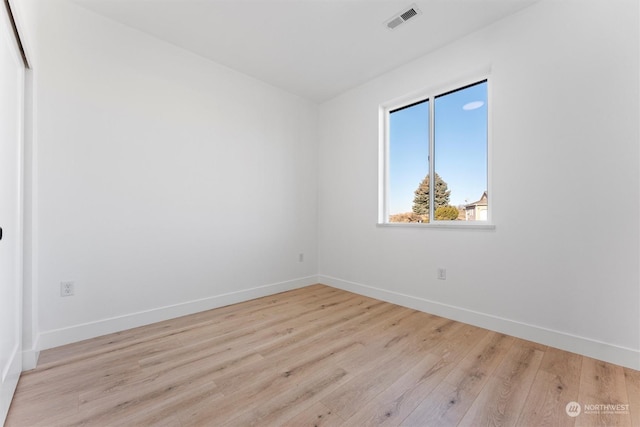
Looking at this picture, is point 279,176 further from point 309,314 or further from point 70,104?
point 70,104

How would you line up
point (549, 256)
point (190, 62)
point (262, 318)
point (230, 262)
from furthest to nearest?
1. point (230, 262)
2. point (190, 62)
3. point (262, 318)
4. point (549, 256)

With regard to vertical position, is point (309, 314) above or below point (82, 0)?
below

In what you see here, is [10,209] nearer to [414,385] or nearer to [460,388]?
[414,385]

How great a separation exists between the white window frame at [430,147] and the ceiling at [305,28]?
37cm

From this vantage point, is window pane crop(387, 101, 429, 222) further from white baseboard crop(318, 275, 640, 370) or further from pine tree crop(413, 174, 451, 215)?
white baseboard crop(318, 275, 640, 370)

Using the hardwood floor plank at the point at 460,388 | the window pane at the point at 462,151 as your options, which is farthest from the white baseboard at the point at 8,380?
the window pane at the point at 462,151

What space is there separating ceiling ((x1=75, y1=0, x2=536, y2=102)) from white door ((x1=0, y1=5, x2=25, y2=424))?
1.07 m

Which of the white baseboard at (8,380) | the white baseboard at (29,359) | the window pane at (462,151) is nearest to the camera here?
the white baseboard at (8,380)

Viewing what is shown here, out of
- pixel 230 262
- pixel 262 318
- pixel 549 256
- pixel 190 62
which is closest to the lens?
pixel 549 256

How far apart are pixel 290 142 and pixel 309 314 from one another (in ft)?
7.02

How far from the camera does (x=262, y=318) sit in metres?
2.54

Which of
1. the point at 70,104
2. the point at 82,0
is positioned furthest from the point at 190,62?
the point at 70,104

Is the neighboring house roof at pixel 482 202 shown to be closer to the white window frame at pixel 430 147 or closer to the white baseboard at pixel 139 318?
the white window frame at pixel 430 147

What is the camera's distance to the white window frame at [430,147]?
2385 millimetres
